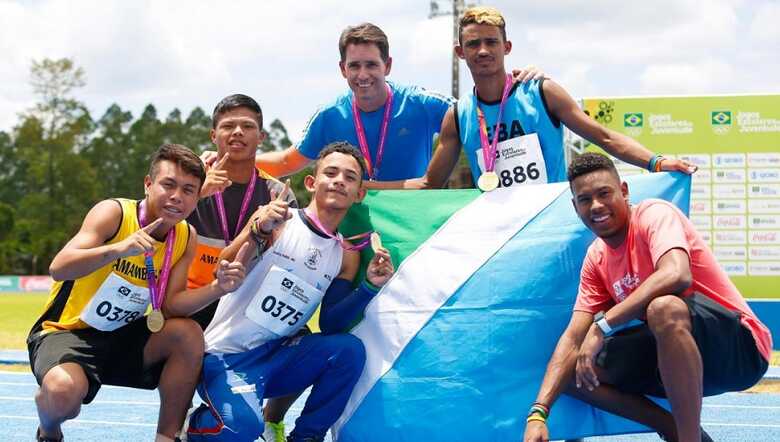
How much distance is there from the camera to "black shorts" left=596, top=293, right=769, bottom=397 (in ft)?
11.3

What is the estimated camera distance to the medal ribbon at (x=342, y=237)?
401 cm

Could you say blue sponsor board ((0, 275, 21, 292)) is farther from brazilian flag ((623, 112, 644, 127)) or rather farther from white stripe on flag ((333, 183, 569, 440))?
white stripe on flag ((333, 183, 569, 440))

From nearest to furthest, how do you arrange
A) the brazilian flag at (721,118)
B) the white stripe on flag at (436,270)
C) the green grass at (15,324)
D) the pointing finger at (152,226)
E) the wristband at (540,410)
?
the wristband at (540,410)
the pointing finger at (152,226)
the white stripe on flag at (436,270)
the brazilian flag at (721,118)
the green grass at (15,324)

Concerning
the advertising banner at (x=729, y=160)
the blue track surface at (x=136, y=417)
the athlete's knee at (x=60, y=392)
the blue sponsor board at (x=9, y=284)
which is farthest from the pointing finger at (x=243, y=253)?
the blue sponsor board at (x=9, y=284)

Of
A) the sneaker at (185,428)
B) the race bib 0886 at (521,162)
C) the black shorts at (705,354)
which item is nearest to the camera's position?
the black shorts at (705,354)

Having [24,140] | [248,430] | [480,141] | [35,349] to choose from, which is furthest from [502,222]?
[24,140]

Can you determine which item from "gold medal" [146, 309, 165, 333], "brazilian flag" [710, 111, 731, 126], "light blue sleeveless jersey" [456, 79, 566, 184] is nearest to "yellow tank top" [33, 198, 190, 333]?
"gold medal" [146, 309, 165, 333]

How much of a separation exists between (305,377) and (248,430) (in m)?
0.39

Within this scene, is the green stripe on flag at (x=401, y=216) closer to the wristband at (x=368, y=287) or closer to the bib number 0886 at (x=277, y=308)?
the wristband at (x=368, y=287)

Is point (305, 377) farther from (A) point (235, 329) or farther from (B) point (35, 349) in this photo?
(B) point (35, 349)

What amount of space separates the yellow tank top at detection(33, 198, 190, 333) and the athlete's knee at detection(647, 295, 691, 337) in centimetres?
205

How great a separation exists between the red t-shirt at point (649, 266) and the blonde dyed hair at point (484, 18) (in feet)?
4.27

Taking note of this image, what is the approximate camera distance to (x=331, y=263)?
13.2ft

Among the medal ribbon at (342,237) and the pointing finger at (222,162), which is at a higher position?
the pointing finger at (222,162)
